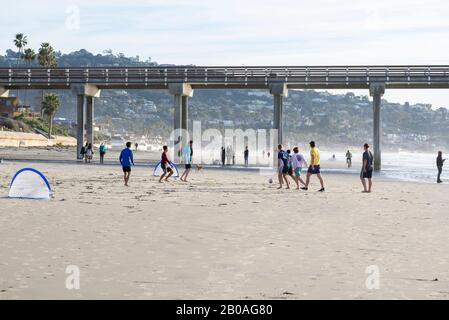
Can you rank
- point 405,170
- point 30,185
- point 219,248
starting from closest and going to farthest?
point 219,248 < point 30,185 < point 405,170

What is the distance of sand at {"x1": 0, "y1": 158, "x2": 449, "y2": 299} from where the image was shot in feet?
22.0

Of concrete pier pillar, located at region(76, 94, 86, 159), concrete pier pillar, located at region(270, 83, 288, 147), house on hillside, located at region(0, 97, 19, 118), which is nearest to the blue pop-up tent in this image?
concrete pier pillar, located at region(270, 83, 288, 147)

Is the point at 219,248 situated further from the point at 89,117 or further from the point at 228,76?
the point at 89,117

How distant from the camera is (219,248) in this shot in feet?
30.7

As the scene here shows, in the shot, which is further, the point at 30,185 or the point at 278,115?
the point at 278,115

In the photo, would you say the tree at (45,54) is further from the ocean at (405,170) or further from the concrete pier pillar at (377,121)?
the concrete pier pillar at (377,121)

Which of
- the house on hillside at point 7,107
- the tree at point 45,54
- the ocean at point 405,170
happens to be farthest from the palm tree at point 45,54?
the ocean at point 405,170

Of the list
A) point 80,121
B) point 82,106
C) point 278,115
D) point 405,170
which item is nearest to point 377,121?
point 278,115

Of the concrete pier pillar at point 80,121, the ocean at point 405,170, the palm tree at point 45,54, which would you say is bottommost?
the ocean at point 405,170

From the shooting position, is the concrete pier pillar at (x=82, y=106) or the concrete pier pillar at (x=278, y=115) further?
the concrete pier pillar at (x=82, y=106)

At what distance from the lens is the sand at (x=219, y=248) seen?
6.70 m

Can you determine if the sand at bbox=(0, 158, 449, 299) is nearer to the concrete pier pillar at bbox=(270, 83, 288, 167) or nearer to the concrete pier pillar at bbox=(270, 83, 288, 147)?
the concrete pier pillar at bbox=(270, 83, 288, 167)
